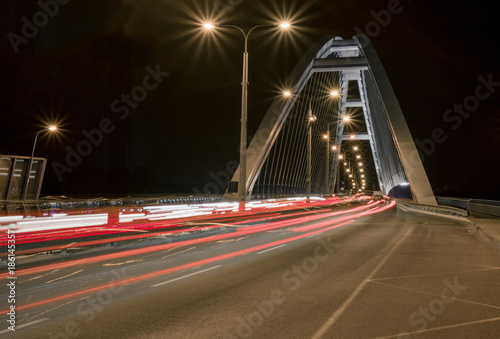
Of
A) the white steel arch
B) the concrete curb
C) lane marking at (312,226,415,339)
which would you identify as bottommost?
lane marking at (312,226,415,339)

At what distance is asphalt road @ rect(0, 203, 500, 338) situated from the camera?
499 cm

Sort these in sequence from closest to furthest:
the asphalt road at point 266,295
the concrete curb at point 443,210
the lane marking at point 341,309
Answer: the lane marking at point 341,309
the asphalt road at point 266,295
the concrete curb at point 443,210

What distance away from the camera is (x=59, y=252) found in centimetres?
1075

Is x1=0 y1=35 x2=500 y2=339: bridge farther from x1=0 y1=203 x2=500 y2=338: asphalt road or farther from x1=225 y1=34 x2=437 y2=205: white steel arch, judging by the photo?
x1=225 y1=34 x2=437 y2=205: white steel arch

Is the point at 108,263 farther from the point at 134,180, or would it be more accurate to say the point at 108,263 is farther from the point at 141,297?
the point at 134,180

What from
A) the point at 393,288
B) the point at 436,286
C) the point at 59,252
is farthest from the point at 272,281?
the point at 59,252

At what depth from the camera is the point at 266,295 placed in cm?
664

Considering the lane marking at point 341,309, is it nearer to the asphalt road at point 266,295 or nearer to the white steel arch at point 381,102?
the asphalt road at point 266,295

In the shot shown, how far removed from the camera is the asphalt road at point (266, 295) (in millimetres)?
4992

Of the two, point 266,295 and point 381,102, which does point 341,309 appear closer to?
point 266,295

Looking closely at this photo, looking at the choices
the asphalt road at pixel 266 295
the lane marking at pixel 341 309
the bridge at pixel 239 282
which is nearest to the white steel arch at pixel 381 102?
the bridge at pixel 239 282

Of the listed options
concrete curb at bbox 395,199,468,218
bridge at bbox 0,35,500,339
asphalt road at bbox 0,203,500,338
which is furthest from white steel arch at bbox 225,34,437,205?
asphalt road at bbox 0,203,500,338

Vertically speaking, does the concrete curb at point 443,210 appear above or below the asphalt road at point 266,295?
above

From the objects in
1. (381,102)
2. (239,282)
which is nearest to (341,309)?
(239,282)
